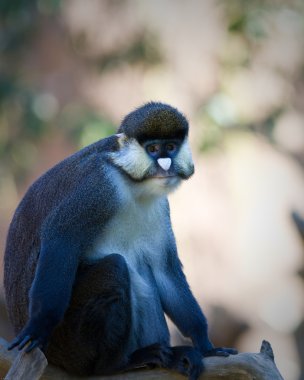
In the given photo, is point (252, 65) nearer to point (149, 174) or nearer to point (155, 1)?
point (155, 1)

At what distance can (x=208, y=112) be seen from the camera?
Answer: 13.1m

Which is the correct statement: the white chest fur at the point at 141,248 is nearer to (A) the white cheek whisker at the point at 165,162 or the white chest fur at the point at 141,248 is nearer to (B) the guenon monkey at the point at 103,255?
(B) the guenon monkey at the point at 103,255

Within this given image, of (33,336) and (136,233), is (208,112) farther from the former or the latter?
(33,336)

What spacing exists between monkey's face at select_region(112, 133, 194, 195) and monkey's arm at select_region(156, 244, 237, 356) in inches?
29.4

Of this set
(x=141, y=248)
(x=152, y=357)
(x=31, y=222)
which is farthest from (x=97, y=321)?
(x=31, y=222)

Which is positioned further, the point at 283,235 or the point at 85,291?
the point at 283,235

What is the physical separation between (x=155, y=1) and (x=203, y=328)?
9.30 metres

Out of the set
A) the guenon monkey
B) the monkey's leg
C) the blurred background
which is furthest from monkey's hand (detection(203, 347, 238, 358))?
the blurred background

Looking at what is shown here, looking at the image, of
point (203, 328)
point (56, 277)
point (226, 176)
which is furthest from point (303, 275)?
point (56, 277)

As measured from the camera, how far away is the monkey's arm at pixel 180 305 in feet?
17.6

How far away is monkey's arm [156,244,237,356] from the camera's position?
537 cm

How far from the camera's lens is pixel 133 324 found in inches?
199

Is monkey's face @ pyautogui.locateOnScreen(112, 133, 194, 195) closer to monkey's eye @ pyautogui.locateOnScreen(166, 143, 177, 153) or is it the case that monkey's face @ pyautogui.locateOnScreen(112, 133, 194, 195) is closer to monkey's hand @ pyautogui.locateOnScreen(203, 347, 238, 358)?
monkey's eye @ pyautogui.locateOnScreen(166, 143, 177, 153)

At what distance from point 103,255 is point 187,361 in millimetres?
801
